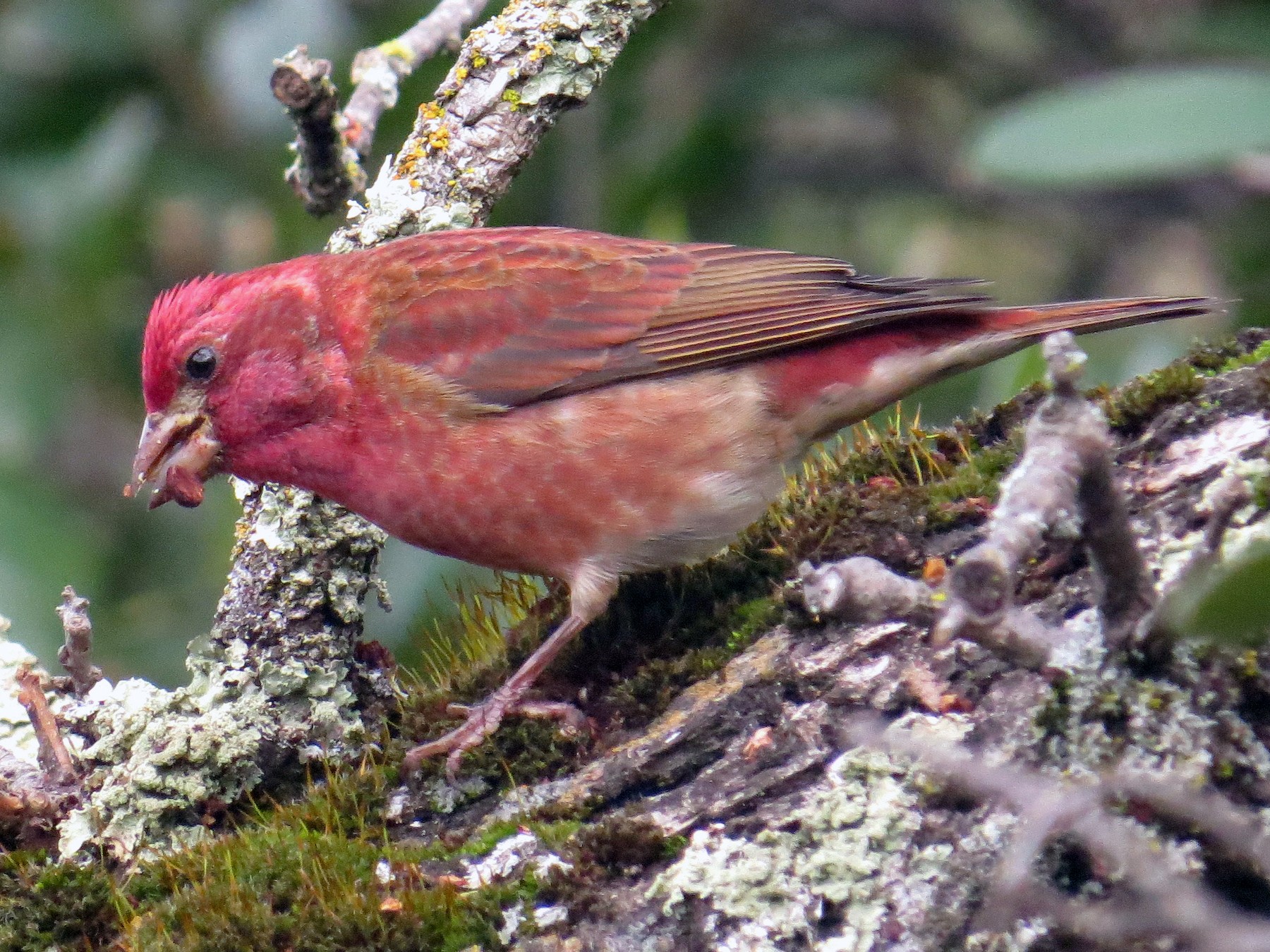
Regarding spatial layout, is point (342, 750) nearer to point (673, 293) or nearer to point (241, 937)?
point (241, 937)

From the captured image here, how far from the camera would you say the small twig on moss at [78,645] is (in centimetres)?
393

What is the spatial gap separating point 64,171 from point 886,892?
5.05 meters

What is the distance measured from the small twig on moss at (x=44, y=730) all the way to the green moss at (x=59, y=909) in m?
0.35

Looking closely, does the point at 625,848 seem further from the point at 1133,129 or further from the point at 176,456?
the point at 176,456

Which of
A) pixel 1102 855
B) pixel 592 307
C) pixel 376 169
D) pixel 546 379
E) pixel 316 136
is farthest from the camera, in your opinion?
pixel 376 169

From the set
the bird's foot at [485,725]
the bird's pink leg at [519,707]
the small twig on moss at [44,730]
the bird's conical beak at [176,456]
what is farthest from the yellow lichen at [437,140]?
the small twig on moss at [44,730]

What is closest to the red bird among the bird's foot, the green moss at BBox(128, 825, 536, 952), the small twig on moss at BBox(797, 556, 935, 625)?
the bird's foot

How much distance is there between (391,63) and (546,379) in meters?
1.44

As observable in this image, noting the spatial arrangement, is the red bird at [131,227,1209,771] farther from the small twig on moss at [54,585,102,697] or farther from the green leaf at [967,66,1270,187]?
the green leaf at [967,66,1270,187]

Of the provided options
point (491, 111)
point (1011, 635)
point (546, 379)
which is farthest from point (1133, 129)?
point (491, 111)

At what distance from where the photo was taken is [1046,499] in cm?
230

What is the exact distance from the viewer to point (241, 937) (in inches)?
123

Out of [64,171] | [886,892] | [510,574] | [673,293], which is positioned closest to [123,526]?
[64,171]

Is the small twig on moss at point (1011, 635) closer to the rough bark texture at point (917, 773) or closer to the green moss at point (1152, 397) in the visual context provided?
the rough bark texture at point (917, 773)
